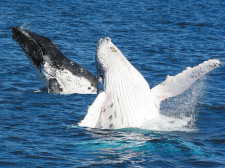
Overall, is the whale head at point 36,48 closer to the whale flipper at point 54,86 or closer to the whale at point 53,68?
the whale at point 53,68

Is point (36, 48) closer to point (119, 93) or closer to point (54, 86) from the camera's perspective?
→ point (54, 86)

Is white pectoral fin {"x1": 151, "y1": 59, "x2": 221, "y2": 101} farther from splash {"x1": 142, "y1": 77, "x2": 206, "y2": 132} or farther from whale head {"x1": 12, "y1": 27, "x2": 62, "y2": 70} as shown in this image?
whale head {"x1": 12, "y1": 27, "x2": 62, "y2": 70}

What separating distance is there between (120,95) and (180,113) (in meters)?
3.76

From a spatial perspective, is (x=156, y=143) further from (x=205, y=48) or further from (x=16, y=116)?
(x=205, y=48)

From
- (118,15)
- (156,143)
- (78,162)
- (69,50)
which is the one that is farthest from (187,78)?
(118,15)

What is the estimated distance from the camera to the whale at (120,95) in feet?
53.8

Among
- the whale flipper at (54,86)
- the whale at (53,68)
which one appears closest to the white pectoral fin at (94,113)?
the whale flipper at (54,86)

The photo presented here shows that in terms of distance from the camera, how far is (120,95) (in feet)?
54.4

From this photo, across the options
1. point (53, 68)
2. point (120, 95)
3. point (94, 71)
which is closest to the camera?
point (120, 95)

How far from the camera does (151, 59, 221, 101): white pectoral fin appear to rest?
17.2 metres

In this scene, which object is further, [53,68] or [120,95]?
[53,68]

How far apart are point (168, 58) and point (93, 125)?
47.7 feet

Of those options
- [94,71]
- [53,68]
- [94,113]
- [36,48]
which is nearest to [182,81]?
[94,113]

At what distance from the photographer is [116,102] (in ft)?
54.3
